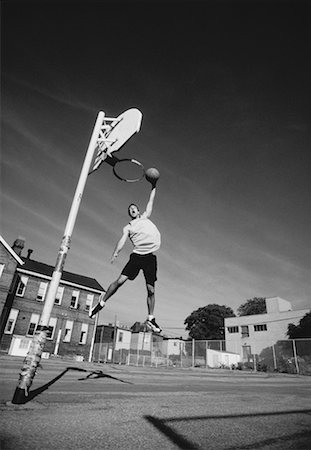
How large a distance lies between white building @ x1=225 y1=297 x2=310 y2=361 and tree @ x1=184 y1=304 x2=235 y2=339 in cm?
2062

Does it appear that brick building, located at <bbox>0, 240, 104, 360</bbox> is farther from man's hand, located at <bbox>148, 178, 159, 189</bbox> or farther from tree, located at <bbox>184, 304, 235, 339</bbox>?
tree, located at <bbox>184, 304, 235, 339</bbox>

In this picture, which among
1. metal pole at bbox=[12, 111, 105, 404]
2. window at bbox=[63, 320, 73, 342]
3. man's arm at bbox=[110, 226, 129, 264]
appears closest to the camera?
metal pole at bbox=[12, 111, 105, 404]

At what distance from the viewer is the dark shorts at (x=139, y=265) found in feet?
17.5

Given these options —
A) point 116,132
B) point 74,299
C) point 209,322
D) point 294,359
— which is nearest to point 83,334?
point 74,299

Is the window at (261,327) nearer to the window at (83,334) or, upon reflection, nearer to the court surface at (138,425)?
the window at (83,334)

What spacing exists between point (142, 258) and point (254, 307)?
7685cm

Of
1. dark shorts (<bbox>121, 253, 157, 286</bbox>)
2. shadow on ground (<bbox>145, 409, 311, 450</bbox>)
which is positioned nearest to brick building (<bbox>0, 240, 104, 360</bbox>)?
dark shorts (<bbox>121, 253, 157, 286</bbox>)

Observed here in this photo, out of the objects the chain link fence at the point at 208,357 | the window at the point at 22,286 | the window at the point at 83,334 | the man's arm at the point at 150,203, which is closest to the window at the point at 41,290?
the window at the point at 22,286

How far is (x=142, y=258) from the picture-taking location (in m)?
5.35

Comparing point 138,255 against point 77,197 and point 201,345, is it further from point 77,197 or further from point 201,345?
point 201,345

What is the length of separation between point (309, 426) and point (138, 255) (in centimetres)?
351

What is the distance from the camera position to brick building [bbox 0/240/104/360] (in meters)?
27.5

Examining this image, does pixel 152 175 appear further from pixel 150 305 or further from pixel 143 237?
pixel 150 305

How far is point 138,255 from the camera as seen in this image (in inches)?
211
